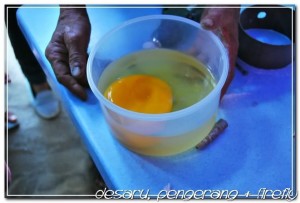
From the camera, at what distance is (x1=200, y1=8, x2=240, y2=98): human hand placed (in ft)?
2.24

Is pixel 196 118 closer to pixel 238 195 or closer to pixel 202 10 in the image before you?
pixel 238 195

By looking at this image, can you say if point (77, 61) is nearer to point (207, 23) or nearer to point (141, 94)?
point (141, 94)

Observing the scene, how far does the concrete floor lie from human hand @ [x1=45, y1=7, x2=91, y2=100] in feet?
1.33

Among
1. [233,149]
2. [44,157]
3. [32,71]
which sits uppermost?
[233,149]

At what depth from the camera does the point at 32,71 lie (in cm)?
113

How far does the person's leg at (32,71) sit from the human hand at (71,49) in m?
0.17

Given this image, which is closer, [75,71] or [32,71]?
[75,71]

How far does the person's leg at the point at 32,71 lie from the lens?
0.98 metres

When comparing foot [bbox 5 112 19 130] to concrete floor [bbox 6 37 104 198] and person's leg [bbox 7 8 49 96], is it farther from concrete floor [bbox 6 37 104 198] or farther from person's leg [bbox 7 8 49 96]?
person's leg [bbox 7 8 49 96]

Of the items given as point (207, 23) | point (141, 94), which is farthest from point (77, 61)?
point (207, 23)

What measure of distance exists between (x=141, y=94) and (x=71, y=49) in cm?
18

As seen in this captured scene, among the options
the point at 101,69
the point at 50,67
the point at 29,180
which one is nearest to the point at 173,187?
the point at 101,69

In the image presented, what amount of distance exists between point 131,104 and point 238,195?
0.25 meters

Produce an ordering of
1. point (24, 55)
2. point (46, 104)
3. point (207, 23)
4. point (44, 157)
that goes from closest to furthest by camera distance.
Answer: point (207, 23)
point (24, 55)
point (44, 157)
point (46, 104)
